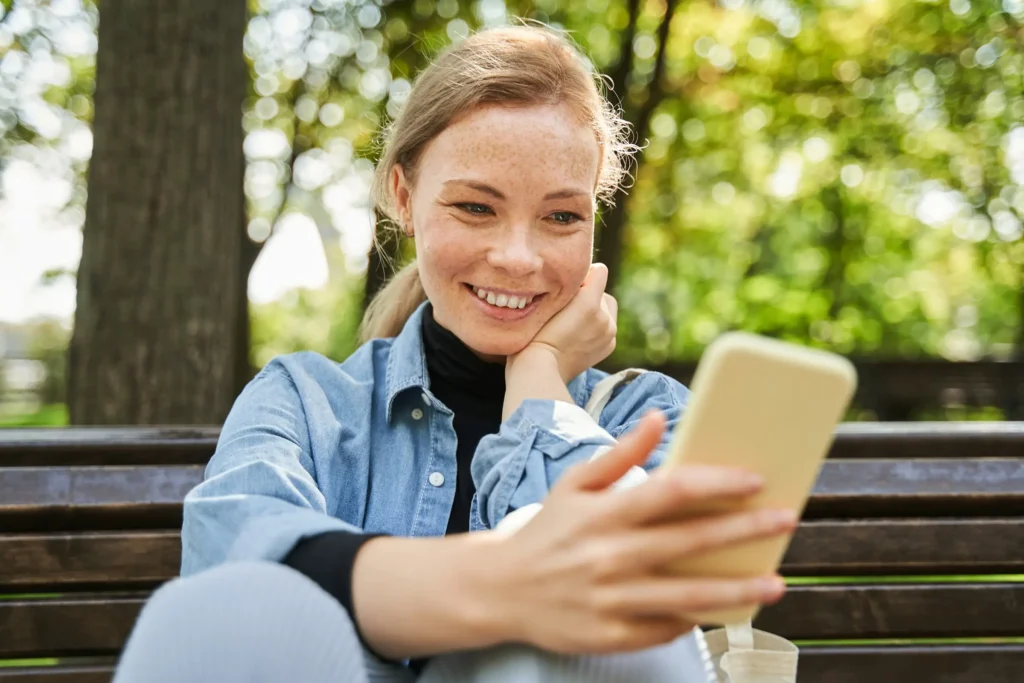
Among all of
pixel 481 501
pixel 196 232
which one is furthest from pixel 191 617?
pixel 196 232

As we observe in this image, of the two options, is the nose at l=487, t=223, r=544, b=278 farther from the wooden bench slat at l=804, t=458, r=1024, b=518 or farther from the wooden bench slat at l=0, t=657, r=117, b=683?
the wooden bench slat at l=0, t=657, r=117, b=683

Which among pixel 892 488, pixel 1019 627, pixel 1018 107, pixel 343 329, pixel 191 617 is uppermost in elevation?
pixel 1018 107

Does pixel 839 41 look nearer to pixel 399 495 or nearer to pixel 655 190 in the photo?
pixel 655 190

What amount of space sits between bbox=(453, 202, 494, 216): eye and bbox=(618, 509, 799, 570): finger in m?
0.95

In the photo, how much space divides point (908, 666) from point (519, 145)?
1622 mm

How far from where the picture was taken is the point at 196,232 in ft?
11.8

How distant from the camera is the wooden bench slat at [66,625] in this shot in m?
2.12

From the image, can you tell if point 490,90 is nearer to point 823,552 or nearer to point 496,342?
point 496,342

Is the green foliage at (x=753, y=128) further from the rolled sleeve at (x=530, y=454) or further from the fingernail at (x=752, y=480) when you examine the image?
the fingernail at (x=752, y=480)

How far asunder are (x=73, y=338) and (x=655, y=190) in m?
10.4

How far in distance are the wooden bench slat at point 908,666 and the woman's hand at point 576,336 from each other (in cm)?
99

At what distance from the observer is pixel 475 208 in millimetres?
1878

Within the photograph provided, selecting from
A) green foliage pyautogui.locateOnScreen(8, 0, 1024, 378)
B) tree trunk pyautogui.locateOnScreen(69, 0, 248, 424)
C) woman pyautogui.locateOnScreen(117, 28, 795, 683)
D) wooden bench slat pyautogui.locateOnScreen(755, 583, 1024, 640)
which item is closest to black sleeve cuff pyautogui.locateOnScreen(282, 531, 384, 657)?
woman pyautogui.locateOnScreen(117, 28, 795, 683)

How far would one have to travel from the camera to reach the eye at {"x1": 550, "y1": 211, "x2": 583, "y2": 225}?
6.28 feet
